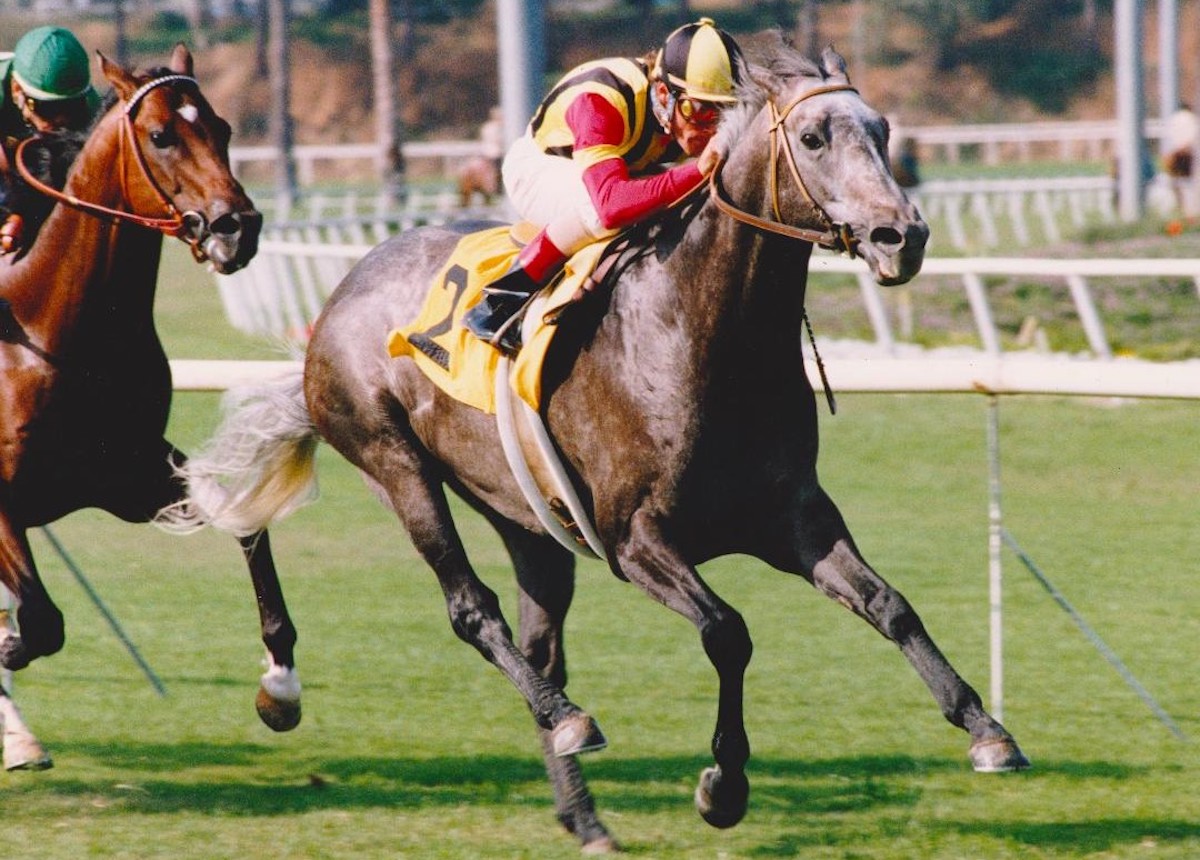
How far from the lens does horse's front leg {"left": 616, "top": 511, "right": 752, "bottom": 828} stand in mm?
4266

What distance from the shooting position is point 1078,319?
13.4 meters

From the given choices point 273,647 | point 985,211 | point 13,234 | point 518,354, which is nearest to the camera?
point 518,354

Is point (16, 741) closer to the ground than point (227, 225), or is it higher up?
closer to the ground

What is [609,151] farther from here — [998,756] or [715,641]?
[998,756]

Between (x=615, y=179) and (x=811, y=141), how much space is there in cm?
62

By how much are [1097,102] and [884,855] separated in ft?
172

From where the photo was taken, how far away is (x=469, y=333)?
16.3ft

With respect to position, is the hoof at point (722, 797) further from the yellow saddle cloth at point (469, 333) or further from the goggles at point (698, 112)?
the goggles at point (698, 112)

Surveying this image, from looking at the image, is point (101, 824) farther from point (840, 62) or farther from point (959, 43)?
point (959, 43)

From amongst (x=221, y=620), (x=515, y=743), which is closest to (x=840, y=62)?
(x=515, y=743)

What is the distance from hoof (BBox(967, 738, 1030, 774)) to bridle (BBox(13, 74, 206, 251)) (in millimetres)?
2233

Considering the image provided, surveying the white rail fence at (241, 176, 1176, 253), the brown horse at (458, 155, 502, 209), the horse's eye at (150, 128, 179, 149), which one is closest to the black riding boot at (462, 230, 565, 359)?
the horse's eye at (150, 128, 179, 149)

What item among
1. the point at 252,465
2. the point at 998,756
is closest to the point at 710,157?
the point at 998,756

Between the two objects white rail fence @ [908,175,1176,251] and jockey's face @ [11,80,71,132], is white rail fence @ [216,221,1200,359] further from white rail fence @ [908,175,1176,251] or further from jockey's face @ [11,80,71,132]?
white rail fence @ [908,175,1176,251]
